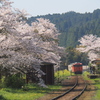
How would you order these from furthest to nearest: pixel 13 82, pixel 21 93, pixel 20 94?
1. pixel 13 82
2. pixel 21 93
3. pixel 20 94

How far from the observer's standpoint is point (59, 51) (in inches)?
1753

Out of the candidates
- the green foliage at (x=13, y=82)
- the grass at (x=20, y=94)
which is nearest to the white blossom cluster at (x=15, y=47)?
the grass at (x=20, y=94)

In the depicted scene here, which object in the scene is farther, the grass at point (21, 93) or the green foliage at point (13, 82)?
the green foliage at point (13, 82)

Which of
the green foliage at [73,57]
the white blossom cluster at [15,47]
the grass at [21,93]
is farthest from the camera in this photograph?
the green foliage at [73,57]

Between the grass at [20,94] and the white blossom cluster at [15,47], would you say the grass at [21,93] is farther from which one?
the white blossom cluster at [15,47]

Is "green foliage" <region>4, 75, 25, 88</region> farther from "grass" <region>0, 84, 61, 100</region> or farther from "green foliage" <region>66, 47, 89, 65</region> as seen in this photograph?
"green foliage" <region>66, 47, 89, 65</region>

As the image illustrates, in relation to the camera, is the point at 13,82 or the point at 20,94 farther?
the point at 13,82

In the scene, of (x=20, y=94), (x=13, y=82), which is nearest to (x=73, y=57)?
(x=13, y=82)

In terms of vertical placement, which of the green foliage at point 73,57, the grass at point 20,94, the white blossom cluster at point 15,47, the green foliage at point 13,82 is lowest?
the grass at point 20,94

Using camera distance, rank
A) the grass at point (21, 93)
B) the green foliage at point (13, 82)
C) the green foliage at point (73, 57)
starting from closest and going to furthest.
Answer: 1. the grass at point (21, 93)
2. the green foliage at point (13, 82)
3. the green foliage at point (73, 57)

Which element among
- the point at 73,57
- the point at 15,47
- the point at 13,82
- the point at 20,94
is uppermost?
the point at 73,57

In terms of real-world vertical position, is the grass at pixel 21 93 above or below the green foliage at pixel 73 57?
below

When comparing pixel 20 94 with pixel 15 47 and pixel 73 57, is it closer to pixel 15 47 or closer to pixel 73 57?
pixel 15 47

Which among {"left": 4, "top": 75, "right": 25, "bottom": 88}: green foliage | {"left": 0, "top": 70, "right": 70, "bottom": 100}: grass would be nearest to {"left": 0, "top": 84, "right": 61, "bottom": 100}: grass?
{"left": 0, "top": 70, "right": 70, "bottom": 100}: grass
